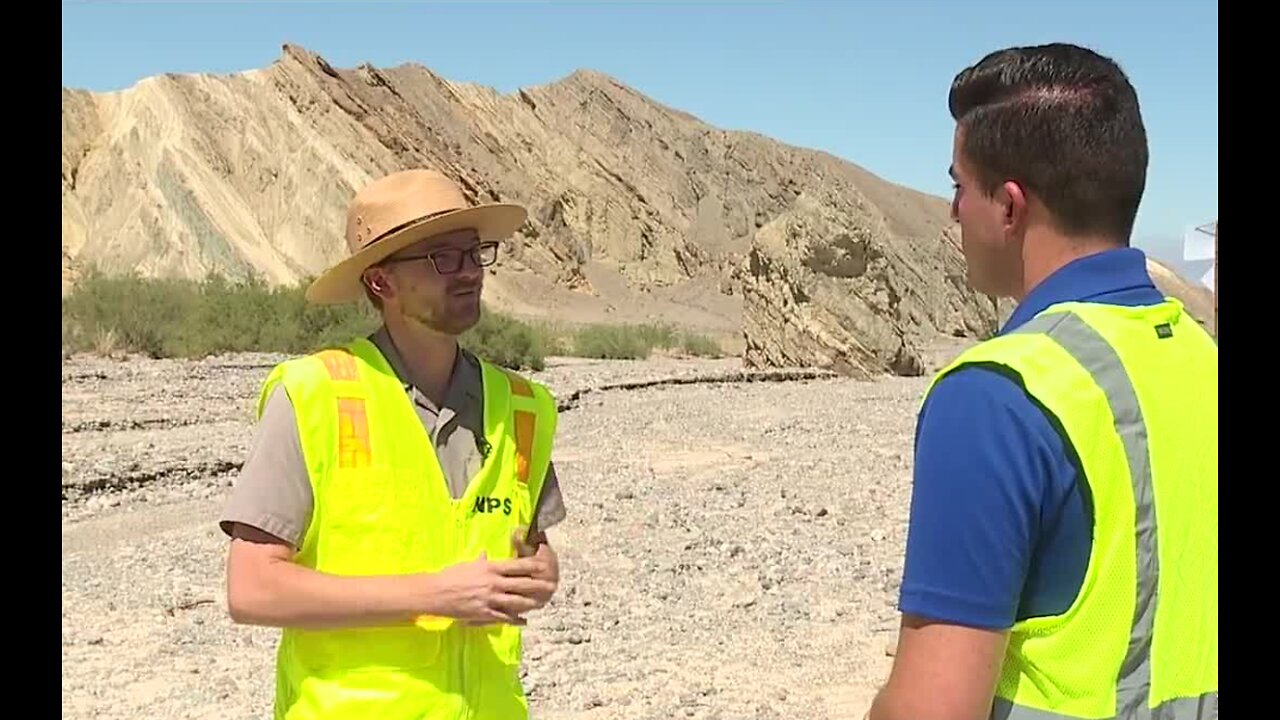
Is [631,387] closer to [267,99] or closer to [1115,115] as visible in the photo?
[1115,115]

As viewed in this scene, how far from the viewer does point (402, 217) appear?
2.64 metres

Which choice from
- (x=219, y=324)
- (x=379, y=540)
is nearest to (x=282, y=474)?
(x=379, y=540)

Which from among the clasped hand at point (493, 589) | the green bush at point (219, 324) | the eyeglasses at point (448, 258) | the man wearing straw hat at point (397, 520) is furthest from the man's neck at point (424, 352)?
the green bush at point (219, 324)

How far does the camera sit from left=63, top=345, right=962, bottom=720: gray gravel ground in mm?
5934

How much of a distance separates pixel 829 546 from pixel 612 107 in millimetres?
60779

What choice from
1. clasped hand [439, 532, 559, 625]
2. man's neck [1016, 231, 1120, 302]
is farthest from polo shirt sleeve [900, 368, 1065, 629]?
clasped hand [439, 532, 559, 625]

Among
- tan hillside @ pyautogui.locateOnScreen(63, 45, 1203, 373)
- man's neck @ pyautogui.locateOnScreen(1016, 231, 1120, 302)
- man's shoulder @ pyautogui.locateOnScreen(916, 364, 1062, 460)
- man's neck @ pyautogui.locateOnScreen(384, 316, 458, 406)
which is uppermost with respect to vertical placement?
tan hillside @ pyautogui.locateOnScreen(63, 45, 1203, 373)

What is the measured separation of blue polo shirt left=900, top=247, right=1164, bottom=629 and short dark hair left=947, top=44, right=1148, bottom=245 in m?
0.29

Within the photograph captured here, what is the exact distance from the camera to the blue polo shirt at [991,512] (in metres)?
1.54

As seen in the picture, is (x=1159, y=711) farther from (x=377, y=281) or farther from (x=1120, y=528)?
(x=377, y=281)

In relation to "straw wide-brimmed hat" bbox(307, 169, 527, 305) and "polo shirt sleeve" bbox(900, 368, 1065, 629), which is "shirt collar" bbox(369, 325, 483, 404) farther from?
"polo shirt sleeve" bbox(900, 368, 1065, 629)

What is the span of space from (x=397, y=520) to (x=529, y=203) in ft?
173

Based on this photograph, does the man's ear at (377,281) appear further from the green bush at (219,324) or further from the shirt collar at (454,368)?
the green bush at (219,324)

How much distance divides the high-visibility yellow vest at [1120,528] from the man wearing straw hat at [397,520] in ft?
3.39
